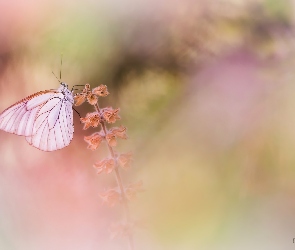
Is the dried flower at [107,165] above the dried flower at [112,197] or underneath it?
above

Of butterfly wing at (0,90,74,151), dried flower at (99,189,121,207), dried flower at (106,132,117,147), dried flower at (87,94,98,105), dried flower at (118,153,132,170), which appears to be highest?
butterfly wing at (0,90,74,151)

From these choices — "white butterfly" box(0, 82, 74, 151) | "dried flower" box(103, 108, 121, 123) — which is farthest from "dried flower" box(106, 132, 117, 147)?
"white butterfly" box(0, 82, 74, 151)

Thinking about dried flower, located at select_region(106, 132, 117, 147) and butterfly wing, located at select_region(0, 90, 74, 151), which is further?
butterfly wing, located at select_region(0, 90, 74, 151)

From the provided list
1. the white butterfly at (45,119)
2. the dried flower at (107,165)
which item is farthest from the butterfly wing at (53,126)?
the dried flower at (107,165)

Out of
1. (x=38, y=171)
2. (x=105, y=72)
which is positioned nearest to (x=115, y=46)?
(x=105, y=72)

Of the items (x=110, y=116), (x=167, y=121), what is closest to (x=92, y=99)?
(x=110, y=116)

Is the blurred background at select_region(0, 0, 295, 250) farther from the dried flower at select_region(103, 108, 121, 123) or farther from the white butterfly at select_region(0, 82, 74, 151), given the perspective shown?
the dried flower at select_region(103, 108, 121, 123)

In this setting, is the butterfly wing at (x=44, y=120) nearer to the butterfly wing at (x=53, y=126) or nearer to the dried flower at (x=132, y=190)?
the butterfly wing at (x=53, y=126)

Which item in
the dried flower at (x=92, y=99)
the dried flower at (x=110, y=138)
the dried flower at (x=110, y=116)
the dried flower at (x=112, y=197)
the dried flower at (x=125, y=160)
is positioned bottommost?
the dried flower at (x=112, y=197)
